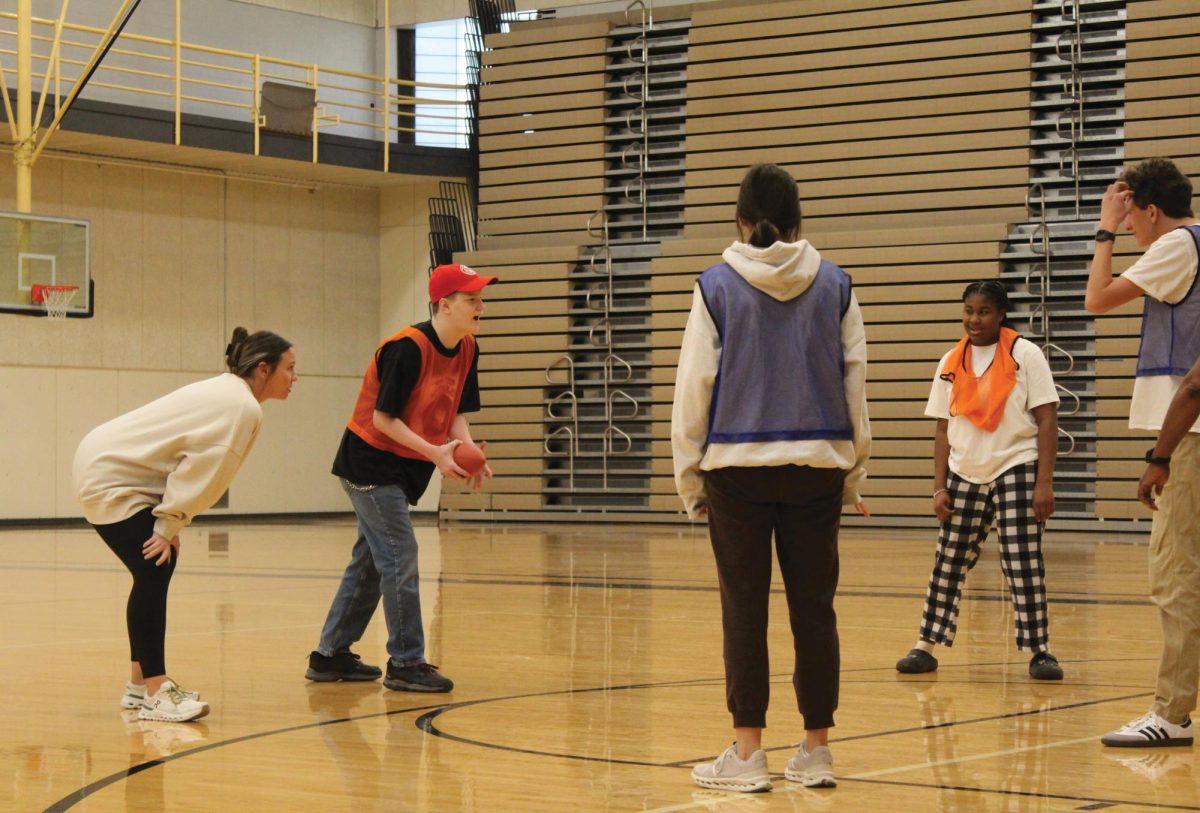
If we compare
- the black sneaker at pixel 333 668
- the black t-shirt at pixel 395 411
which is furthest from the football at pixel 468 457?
the black sneaker at pixel 333 668

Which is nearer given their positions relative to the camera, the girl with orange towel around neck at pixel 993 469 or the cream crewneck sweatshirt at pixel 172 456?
the cream crewneck sweatshirt at pixel 172 456

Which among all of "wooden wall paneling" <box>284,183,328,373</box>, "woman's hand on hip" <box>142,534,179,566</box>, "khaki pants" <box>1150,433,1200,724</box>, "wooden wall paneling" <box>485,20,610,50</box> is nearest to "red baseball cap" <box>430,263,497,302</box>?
"woman's hand on hip" <box>142,534,179,566</box>

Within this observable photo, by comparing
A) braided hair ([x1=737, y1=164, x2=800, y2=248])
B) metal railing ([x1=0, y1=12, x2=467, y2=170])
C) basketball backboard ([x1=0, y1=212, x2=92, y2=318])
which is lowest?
braided hair ([x1=737, y1=164, x2=800, y2=248])

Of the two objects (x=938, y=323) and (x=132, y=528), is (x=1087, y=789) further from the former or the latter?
(x=938, y=323)

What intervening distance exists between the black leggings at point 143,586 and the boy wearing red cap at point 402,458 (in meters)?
0.92

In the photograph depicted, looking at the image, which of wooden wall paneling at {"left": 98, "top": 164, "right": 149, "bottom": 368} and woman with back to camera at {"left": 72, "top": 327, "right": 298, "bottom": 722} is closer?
woman with back to camera at {"left": 72, "top": 327, "right": 298, "bottom": 722}

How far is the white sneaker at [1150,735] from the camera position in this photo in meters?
4.46

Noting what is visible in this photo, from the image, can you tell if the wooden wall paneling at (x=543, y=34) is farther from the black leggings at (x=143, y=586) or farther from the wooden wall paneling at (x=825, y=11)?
the black leggings at (x=143, y=586)

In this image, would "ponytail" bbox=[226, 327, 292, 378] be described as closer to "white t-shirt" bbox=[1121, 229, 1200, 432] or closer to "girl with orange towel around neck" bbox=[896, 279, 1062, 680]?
"girl with orange towel around neck" bbox=[896, 279, 1062, 680]

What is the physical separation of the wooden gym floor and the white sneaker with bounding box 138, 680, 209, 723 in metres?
0.05

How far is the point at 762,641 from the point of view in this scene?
4.04m

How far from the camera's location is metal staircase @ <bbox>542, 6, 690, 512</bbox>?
60.8 feet

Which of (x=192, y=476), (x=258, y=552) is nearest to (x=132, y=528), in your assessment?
(x=192, y=476)

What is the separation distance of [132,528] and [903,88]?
13577mm
